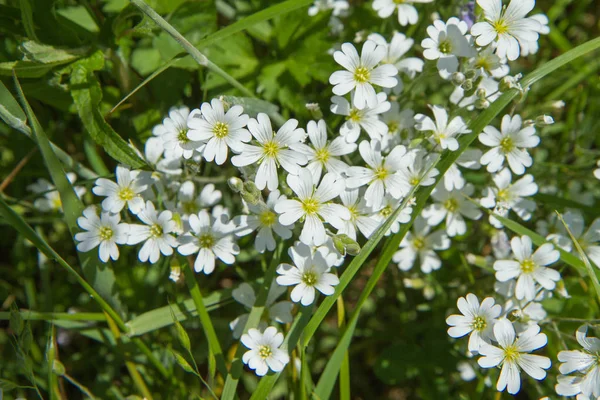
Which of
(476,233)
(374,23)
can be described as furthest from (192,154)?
(476,233)

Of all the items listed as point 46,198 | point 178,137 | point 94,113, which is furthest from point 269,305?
point 46,198

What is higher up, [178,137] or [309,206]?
[178,137]

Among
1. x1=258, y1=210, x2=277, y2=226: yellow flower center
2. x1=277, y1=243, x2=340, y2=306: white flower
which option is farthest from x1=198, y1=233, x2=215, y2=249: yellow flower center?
x1=277, y1=243, x2=340, y2=306: white flower

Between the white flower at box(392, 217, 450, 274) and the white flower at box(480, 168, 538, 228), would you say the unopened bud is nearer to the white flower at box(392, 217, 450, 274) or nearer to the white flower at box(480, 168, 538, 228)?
the white flower at box(392, 217, 450, 274)

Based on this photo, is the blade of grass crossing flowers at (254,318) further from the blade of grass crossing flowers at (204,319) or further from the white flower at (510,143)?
the white flower at (510,143)

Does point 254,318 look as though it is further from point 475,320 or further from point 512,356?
point 512,356

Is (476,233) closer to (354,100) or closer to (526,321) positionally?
(526,321)
